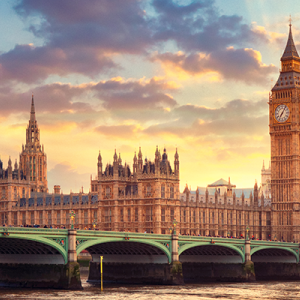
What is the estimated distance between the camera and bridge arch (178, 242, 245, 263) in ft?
386

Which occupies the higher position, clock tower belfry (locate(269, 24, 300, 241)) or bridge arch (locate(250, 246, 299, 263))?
clock tower belfry (locate(269, 24, 300, 241))

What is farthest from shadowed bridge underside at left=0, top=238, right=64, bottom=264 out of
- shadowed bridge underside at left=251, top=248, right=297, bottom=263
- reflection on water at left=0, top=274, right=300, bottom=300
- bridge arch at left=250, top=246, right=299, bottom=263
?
shadowed bridge underside at left=251, top=248, right=297, bottom=263

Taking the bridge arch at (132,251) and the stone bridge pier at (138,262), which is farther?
the stone bridge pier at (138,262)

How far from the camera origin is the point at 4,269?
102812 mm

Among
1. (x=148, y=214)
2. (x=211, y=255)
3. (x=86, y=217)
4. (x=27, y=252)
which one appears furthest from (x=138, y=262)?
(x=86, y=217)

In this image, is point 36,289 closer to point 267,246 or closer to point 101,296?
point 101,296

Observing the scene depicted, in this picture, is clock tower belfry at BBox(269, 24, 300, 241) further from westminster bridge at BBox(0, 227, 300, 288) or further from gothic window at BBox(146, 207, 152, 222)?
westminster bridge at BBox(0, 227, 300, 288)

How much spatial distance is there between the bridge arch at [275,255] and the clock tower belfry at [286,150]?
32.2 meters

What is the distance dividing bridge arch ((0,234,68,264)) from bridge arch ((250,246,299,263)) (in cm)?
3970

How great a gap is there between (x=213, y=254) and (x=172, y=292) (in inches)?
947

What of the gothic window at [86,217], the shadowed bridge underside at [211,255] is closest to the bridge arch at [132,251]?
the shadowed bridge underside at [211,255]

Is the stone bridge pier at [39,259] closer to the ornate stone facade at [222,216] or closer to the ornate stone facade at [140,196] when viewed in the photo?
the ornate stone facade at [140,196]

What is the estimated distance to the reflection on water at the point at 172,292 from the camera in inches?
3629

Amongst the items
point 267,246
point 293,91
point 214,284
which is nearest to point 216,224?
point 293,91
